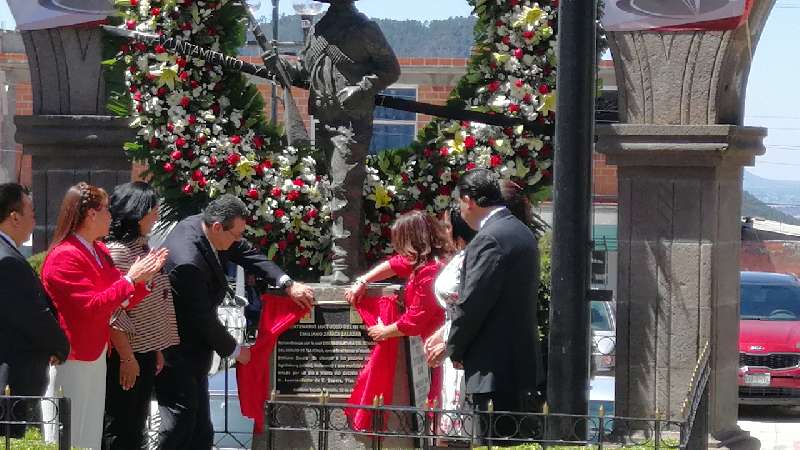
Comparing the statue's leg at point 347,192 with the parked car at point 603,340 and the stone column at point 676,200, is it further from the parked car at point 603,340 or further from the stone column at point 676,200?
the parked car at point 603,340

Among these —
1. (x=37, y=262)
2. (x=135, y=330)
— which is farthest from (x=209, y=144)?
(x=135, y=330)

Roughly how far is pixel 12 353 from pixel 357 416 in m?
2.49

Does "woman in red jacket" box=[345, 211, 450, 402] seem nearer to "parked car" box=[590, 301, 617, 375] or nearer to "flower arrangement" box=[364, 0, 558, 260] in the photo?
"flower arrangement" box=[364, 0, 558, 260]

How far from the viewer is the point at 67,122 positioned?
10.3 meters

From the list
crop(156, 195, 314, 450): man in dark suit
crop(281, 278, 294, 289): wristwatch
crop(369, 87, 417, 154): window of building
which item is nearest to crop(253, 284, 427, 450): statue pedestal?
crop(281, 278, 294, 289): wristwatch

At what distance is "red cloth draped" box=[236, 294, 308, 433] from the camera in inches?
352

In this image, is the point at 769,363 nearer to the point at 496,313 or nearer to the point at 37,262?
the point at 37,262

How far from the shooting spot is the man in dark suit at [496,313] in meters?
6.93

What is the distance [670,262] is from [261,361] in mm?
2641

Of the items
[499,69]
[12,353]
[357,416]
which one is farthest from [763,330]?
[12,353]

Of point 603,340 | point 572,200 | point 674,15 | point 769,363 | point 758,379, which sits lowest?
point 758,379

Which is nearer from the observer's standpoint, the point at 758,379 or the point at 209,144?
the point at 209,144

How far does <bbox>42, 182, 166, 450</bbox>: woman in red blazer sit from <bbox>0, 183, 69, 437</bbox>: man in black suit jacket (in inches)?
9.8

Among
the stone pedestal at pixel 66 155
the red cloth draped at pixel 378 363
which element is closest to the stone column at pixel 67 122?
the stone pedestal at pixel 66 155
